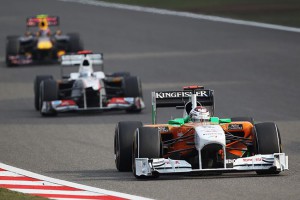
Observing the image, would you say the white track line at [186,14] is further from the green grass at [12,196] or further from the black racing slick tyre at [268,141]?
the green grass at [12,196]

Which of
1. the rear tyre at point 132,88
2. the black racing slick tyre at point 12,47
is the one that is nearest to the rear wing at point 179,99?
the rear tyre at point 132,88

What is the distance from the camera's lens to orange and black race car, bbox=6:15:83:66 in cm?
4012

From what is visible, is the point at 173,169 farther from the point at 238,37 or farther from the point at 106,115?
the point at 238,37

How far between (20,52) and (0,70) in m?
1.32

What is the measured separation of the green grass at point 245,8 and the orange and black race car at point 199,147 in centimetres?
3079

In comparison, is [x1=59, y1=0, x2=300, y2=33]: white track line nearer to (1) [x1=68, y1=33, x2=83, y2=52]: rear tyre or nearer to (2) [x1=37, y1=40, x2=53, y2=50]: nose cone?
(1) [x1=68, y1=33, x2=83, y2=52]: rear tyre

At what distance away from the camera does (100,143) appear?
23.5m

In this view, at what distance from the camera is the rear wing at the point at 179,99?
19469 mm

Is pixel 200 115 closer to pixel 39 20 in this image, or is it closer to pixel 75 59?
pixel 75 59

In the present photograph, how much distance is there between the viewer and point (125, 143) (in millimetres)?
18531

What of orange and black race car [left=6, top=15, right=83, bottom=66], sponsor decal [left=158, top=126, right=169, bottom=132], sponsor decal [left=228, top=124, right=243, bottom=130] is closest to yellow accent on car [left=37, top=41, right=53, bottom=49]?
orange and black race car [left=6, top=15, right=83, bottom=66]

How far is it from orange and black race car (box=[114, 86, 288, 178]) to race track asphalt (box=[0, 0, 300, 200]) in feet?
0.76

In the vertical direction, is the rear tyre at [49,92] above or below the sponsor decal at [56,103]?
above

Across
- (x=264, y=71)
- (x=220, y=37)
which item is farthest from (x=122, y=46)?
(x=264, y=71)
